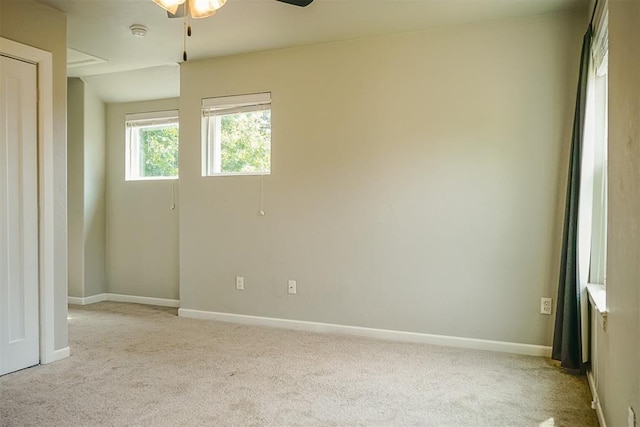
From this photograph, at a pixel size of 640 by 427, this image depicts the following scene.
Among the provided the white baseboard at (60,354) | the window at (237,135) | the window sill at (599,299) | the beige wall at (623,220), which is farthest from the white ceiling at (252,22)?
the white baseboard at (60,354)

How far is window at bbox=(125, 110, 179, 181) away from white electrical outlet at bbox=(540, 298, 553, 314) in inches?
145

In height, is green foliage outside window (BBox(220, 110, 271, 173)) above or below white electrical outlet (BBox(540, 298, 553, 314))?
above

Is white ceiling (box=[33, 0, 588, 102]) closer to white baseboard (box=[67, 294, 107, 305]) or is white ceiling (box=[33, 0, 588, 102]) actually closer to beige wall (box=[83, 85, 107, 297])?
beige wall (box=[83, 85, 107, 297])

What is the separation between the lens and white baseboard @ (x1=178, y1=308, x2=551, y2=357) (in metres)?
3.25

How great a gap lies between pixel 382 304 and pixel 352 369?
0.83m

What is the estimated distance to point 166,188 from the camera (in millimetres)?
4891

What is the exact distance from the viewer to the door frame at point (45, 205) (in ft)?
9.60

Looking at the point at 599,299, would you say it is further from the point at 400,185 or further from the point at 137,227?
the point at 137,227

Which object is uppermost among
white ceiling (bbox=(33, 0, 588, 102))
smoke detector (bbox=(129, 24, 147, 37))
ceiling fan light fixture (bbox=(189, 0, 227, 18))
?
white ceiling (bbox=(33, 0, 588, 102))

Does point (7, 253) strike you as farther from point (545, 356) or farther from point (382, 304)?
point (545, 356)

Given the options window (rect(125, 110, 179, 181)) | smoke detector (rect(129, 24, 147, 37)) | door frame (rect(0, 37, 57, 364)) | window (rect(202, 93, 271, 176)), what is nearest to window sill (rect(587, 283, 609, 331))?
window (rect(202, 93, 271, 176))

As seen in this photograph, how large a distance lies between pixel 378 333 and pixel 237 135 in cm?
217

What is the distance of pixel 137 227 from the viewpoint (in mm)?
5043

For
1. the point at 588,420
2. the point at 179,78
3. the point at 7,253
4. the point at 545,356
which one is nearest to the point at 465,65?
the point at 545,356
